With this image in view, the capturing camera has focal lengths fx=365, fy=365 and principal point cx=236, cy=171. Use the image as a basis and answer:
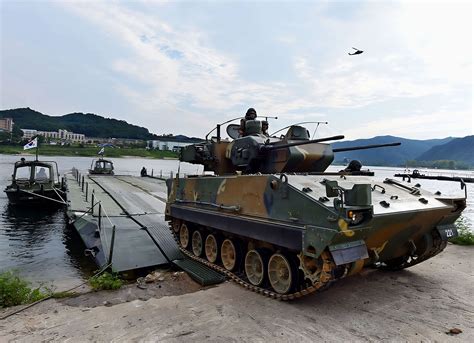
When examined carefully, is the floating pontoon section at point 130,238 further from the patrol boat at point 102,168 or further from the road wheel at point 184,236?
the patrol boat at point 102,168

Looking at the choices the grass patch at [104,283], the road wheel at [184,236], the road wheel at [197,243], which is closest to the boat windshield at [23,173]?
the road wheel at [184,236]

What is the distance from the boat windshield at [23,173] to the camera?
20062 millimetres

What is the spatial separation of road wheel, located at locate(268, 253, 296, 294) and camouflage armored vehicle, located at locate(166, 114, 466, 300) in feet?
0.06

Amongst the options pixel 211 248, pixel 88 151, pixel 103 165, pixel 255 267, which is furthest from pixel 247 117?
pixel 88 151

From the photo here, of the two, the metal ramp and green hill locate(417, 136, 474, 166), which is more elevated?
green hill locate(417, 136, 474, 166)

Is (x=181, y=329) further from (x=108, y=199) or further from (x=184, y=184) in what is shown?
(x=108, y=199)

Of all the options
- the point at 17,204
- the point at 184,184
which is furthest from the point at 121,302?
the point at 17,204

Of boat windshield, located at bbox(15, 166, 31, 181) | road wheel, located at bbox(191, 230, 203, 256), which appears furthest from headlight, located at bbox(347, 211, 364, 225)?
boat windshield, located at bbox(15, 166, 31, 181)

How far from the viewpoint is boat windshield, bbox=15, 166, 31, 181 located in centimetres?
2006

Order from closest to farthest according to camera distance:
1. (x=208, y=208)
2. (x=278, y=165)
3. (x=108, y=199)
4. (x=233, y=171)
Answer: (x=278, y=165), (x=208, y=208), (x=233, y=171), (x=108, y=199)

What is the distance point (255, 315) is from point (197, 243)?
3.77 m

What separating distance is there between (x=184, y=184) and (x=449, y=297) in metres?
6.15

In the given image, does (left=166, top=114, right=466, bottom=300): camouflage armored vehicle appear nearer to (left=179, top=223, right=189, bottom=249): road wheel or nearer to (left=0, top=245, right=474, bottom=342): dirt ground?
(left=179, top=223, right=189, bottom=249): road wheel

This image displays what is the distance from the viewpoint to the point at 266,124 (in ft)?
30.7
